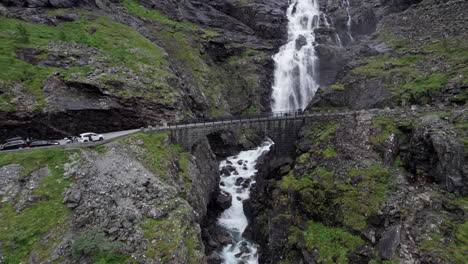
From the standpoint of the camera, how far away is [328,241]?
19672 mm

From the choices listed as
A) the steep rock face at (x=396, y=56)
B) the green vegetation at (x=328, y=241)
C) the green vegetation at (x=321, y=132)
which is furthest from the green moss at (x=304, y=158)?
the steep rock face at (x=396, y=56)

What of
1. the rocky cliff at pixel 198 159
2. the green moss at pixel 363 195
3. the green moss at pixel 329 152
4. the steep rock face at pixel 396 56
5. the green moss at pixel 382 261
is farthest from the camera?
the steep rock face at pixel 396 56

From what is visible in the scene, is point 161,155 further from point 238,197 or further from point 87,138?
point 238,197

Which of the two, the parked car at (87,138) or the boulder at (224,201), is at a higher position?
the parked car at (87,138)

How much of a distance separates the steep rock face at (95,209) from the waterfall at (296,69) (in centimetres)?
3897

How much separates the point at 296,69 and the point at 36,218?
56639mm

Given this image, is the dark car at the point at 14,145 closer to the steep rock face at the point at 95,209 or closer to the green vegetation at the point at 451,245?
the steep rock face at the point at 95,209

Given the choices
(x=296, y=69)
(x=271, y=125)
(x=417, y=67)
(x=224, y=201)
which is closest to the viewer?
(x=224, y=201)

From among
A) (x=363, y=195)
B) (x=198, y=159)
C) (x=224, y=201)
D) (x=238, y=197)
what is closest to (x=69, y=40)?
(x=198, y=159)

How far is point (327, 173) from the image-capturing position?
954 inches

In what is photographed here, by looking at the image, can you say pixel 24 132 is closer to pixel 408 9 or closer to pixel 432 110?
pixel 432 110

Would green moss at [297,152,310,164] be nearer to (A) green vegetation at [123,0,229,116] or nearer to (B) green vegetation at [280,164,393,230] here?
(B) green vegetation at [280,164,393,230]

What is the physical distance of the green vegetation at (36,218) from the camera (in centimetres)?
1444

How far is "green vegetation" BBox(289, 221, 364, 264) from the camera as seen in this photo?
18375mm
